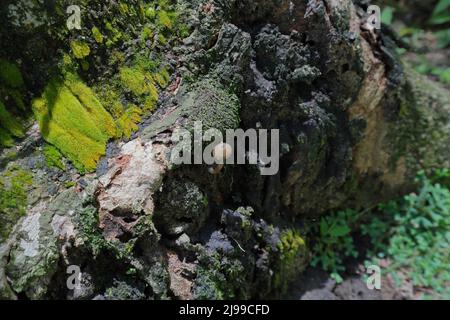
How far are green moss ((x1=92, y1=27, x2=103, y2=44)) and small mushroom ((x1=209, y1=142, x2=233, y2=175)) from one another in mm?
952

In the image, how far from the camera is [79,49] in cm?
283

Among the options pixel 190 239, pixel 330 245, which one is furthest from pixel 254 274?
pixel 330 245

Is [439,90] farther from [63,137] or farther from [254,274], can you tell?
[63,137]

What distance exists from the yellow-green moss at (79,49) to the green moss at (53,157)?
22.1 inches

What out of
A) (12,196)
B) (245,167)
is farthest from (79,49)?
(245,167)

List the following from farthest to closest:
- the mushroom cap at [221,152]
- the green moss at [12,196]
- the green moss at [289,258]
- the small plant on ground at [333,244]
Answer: the small plant on ground at [333,244] → the green moss at [289,258] → the mushroom cap at [221,152] → the green moss at [12,196]

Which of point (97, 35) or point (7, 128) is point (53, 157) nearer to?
point (7, 128)

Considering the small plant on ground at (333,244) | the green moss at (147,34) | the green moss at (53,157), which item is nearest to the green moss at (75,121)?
the green moss at (53,157)

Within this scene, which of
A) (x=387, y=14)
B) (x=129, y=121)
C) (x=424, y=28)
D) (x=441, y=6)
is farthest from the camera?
(x=424, y=28)

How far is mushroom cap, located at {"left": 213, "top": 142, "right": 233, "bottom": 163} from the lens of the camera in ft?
10.0

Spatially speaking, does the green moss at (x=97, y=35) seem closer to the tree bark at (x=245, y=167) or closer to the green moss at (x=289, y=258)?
the tree bark at (x=245, y=167)

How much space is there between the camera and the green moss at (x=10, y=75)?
8.68ft

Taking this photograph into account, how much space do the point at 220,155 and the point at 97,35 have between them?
1.03 meters

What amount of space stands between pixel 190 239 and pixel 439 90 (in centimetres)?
335
